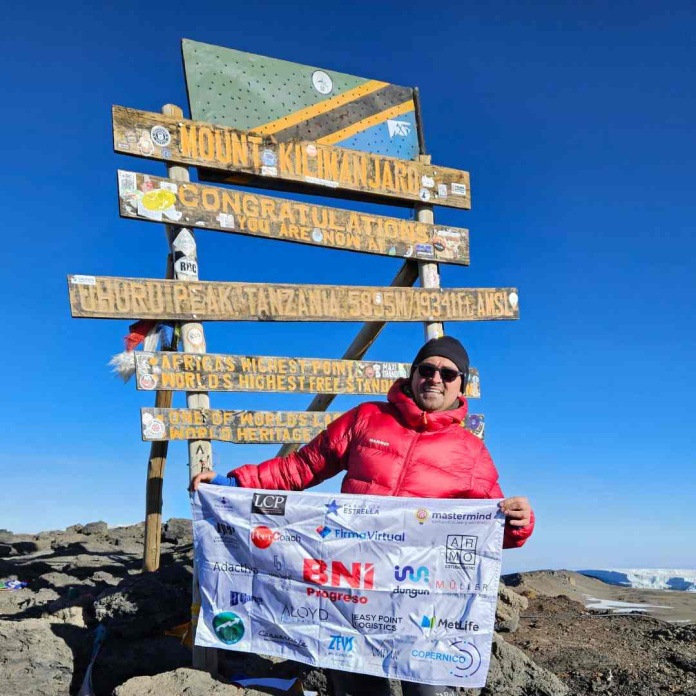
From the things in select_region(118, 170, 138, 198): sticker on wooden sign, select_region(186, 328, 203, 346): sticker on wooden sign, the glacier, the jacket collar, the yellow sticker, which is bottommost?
the glacier

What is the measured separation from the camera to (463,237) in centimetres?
855

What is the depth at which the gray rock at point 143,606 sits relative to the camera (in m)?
6.05

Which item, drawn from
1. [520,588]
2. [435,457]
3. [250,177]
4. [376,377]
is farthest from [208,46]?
[520,588]

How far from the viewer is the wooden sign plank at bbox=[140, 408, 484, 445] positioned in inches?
253

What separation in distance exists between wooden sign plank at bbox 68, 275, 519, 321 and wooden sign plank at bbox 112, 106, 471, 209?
123cm

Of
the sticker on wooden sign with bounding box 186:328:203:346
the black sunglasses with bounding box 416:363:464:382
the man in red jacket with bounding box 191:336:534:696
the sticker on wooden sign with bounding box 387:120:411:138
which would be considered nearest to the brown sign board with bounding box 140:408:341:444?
the sticker on wooden sign with bounding box 186:328:203:346

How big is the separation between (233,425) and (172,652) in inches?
85.2

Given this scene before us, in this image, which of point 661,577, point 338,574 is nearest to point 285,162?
point 338,574

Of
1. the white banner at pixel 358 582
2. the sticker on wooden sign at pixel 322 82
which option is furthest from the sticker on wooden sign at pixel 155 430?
the sticker on wooden sign at pixel 322 82

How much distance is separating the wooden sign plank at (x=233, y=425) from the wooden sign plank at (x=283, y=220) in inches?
75.2

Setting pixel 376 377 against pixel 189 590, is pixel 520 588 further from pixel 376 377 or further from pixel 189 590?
pixel 189 590

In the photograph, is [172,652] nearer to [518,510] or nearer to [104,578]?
[518,510]

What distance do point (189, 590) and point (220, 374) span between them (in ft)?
7.12

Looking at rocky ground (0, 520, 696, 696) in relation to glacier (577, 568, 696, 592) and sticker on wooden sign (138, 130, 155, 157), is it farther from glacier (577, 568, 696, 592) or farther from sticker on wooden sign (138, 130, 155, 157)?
glacier (577, 568, 696, 592)
